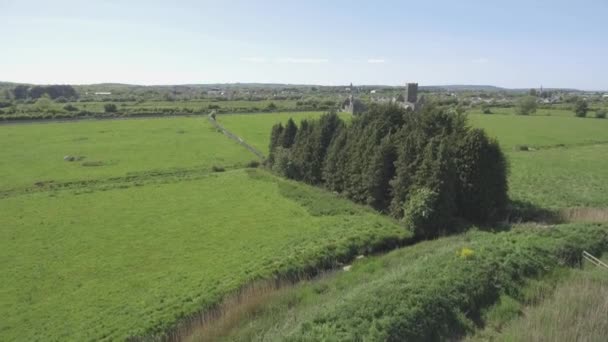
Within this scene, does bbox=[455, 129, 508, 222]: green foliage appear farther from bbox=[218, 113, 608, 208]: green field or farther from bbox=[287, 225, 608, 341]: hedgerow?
bbox=[287, 225, 608, 341]: hedgerow

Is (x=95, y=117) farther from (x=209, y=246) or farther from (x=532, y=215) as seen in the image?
(x=532, y=215)

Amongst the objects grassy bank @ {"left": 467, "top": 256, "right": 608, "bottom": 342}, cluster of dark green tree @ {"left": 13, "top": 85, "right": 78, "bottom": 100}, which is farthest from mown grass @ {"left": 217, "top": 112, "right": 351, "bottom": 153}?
cluster of dark green tree @ {"left": 13, "top": 85, "right": 78, "bottom": 100}

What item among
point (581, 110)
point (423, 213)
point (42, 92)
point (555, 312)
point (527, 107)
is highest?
point (42, 92)

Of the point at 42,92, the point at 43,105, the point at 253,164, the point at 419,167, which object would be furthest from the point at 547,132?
the point at 42,92

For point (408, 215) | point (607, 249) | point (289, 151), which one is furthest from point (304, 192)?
point (607, 249)

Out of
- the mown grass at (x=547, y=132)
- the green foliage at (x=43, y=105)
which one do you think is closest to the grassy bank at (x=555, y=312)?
the mown grass at (x=547, y=132)
